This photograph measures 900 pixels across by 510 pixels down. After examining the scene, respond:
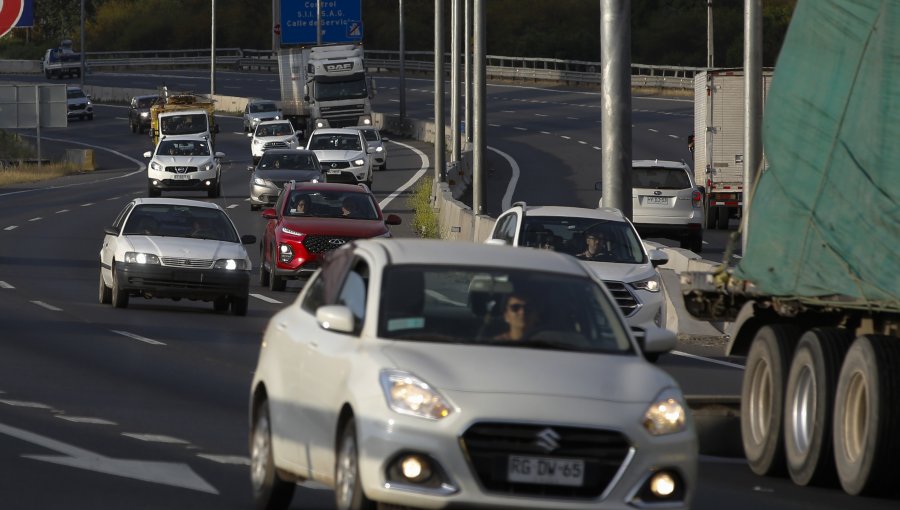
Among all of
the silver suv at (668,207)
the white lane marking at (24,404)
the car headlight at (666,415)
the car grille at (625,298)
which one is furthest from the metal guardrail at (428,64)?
the car headlight at (666,415)

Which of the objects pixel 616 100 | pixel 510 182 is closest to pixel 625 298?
pixel 616 100

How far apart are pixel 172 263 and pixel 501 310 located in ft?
51.4

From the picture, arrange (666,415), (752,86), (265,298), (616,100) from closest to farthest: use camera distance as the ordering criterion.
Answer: (666,415)
(616,100)
(752,86)
(265,298)

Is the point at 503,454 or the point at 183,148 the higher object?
the point at 503,454

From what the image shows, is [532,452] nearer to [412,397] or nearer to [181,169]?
[412,397]

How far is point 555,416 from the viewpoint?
8.19 meters

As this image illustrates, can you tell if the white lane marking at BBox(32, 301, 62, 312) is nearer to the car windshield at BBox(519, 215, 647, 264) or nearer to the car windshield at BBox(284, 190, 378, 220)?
the car windshield at BBox(284, 190, 378, 220)

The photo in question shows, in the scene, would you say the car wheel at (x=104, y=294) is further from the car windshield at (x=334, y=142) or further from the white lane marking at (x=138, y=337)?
the car windshield at (x=334, y=142)

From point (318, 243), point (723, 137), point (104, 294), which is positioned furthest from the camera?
point (723, 137)

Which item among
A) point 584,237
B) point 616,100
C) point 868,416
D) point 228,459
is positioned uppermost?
point 616,100

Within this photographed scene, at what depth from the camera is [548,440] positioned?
26.8 feet

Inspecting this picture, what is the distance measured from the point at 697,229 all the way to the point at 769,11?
90.9 metres

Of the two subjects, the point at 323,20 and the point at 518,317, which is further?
the point at 323,20

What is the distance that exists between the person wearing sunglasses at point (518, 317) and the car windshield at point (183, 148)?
4486cm
